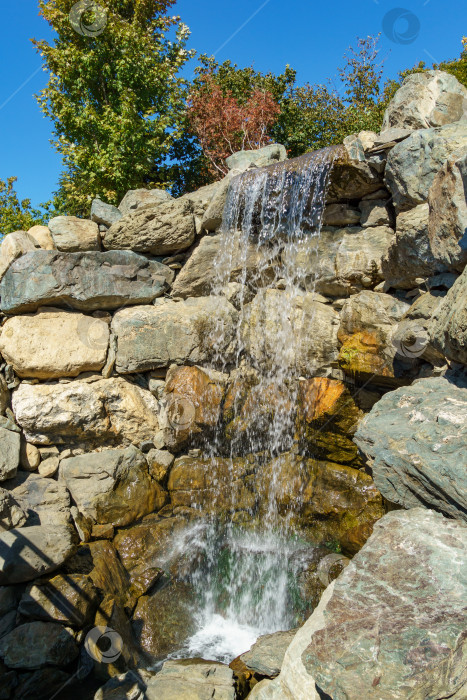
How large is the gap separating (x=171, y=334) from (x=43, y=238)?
2507 mm

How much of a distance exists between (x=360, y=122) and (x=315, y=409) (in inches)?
323

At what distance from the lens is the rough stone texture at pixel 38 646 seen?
4.42m

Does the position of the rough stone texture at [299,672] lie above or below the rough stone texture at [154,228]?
below

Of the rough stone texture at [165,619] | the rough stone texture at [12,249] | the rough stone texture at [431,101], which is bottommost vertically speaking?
the rough stone texture at [165,619]

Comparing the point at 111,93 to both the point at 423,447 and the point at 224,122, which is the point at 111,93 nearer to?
the point at 224,122

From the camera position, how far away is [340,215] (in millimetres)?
7082

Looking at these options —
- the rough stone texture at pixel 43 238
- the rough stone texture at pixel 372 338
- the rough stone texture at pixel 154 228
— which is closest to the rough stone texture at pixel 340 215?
the rough stone texture at pixel 372 338

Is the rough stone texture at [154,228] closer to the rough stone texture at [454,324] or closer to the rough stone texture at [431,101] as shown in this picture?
the rough stone texture at [431,101]

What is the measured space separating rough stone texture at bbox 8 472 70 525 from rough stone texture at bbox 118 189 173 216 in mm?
4323

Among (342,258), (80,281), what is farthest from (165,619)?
(342,258)

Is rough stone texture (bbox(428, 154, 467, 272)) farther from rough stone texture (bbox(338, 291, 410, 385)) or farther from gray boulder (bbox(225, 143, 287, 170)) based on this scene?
gray boulder (bbox(225, 143, 287, 170))

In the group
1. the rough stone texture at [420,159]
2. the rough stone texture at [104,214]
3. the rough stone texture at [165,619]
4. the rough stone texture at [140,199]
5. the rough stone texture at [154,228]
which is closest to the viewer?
the rough stone texture at [165,619]

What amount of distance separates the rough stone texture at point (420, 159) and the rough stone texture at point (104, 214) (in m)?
4.20

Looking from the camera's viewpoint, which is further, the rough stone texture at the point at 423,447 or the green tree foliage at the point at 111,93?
the green tree foliage at the point at 111,93
